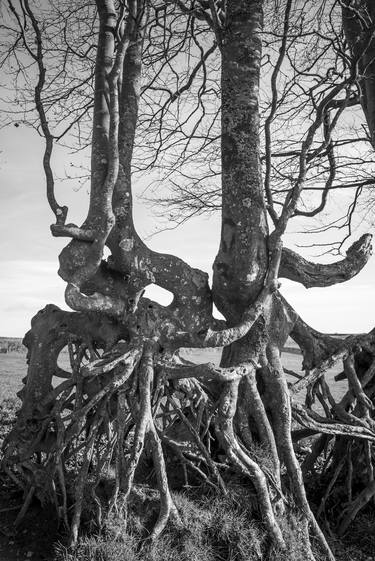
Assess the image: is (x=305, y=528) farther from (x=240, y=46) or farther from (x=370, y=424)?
(x=240, y=46)

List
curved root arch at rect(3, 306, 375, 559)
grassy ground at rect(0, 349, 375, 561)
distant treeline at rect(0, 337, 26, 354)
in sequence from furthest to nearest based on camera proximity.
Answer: distant treeline at rect(0, 337, 26, 354) → curved root arch at rect(3, 306, 375, 559) → grassy ground at rect(0, 349, 375, 561)

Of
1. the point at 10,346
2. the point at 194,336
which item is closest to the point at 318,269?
the point at 194,336

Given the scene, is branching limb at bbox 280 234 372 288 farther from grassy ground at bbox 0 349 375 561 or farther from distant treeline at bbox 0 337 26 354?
distant treeline at bbox 0 337 26 354

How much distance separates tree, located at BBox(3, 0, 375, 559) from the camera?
16.6ft

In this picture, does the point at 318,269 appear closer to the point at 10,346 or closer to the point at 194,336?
the point at 194,336

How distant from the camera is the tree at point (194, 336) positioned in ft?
16.6

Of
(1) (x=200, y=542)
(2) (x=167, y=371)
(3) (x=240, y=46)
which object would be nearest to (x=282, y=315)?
(2) (x=167, y=371)

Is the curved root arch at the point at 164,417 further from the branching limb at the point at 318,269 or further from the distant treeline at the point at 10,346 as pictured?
the distant treeline at the point at 10,346

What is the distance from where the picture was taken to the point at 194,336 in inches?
207

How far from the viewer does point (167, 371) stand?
16.9 ft

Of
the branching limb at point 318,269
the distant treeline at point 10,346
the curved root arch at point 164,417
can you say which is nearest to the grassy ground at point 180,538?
the curved root arch at point 164,417

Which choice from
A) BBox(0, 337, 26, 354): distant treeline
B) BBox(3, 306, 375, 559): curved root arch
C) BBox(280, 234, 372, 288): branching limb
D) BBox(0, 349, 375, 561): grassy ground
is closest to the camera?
BBox(0, 349, 375, 561): grassy ground

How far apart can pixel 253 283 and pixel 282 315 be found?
0.61 meters

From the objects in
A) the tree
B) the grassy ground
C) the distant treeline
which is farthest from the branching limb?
the distant treeline
